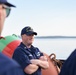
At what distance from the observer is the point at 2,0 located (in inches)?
64.6

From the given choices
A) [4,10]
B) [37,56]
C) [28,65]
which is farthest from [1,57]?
[37,56]

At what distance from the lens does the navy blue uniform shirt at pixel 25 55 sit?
3.53 metres

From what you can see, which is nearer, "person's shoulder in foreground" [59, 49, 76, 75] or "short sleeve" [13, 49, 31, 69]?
"person's shoulder in foreground" [59, 49, 76, 75]

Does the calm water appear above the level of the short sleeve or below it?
below

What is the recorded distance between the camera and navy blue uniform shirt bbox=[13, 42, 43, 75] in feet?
11.6

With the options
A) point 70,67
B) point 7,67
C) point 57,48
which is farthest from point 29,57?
point 57,48

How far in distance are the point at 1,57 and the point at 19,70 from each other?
4.2 inches

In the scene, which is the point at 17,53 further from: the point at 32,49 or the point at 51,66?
the point at 51,66

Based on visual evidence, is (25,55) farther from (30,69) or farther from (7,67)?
(7,67)

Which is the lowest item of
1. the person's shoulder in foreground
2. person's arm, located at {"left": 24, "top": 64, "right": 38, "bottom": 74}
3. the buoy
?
the buoy

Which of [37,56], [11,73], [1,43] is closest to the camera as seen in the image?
[11,73]

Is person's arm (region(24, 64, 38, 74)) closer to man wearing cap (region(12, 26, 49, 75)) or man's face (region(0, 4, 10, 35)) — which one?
man wearing cap (region(12, 26, 49, 75))

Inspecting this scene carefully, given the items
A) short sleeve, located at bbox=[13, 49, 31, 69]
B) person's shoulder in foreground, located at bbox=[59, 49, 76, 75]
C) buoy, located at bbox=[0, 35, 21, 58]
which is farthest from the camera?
buoy, located at bbox=[0, 35, 21, 58]

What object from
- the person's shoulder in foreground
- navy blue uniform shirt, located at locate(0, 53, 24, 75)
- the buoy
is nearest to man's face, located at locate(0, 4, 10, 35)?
navy blue uniform shirt, located at locate(0, 53, 24, 75)
